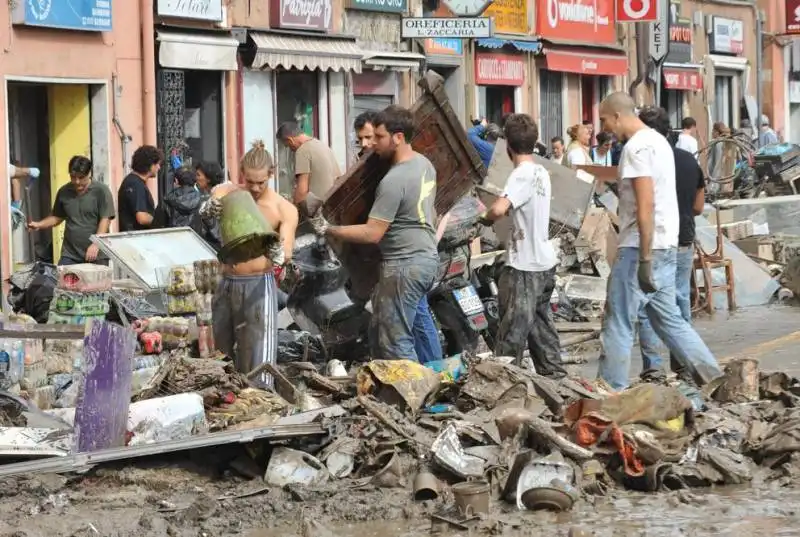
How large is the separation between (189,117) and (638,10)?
45.9 feet

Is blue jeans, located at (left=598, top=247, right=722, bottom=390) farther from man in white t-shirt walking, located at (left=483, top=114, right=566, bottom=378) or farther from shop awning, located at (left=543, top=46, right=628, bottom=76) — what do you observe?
shop awning, located at (left=543, top=46, right=628, bottom=76)

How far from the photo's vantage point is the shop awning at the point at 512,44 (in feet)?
88.0

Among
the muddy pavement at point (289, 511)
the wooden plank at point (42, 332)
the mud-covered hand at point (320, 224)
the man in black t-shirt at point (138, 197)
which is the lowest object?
the muddy pavement at point (289, 511)

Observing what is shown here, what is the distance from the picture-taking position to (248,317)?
941 cm

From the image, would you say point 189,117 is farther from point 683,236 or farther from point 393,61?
point 683,236

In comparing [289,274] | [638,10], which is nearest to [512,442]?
Answer: [289,274]

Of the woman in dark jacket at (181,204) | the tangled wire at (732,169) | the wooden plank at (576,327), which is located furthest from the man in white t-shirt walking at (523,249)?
the tangled wire at (732,169)

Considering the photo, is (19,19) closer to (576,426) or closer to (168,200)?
(168,200)

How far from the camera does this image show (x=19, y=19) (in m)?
16.5

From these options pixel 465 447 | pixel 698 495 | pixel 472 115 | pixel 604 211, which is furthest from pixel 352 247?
pixel 472 115

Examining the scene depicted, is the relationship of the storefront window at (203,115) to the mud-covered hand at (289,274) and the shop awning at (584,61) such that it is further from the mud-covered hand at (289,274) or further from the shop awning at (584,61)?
the shop awning at (584,61)

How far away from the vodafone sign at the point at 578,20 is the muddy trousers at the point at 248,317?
798 inches

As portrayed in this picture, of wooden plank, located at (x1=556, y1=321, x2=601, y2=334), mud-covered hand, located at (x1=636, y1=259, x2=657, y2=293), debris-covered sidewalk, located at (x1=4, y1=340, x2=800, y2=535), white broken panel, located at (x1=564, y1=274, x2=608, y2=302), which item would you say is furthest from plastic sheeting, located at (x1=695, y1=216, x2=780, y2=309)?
debris-covered sidewalk, located at (x1=4, y1=340, x2=800, y2=535)

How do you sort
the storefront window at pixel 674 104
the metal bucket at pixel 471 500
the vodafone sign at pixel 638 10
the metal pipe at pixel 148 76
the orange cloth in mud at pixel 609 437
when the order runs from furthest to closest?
the storefront window at pixel 674 104 < the vodafone sign at pixel 638 10 < the metal pipe at pixel 148 76 < the orange cloth in mud at pixel 609 437 < the metal bucket at pixel 471 500
